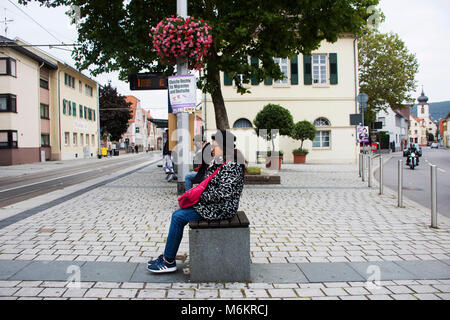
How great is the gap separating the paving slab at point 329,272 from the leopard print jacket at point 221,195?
Answer: 3.59 feet

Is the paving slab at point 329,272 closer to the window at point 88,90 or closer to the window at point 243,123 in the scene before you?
the window at point 243,123

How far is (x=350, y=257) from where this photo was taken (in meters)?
4.42

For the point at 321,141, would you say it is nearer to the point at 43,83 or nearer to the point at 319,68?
the point at 319,68

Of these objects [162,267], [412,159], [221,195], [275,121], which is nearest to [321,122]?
[412,159]

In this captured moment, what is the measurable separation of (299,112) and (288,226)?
71.3 feet

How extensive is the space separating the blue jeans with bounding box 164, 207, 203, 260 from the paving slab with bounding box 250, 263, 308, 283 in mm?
867

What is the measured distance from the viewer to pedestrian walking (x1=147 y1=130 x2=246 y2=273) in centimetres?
363

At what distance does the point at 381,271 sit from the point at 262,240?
68.4 inches

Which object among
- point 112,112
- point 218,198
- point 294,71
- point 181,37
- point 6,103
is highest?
point 112,112

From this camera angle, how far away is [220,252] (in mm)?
3604

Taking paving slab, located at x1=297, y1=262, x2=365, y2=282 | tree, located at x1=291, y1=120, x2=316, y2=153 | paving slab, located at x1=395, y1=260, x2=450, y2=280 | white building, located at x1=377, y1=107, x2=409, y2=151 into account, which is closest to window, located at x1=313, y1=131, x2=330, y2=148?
tree, located at x1=291, y1=120, x2=316, y2=153

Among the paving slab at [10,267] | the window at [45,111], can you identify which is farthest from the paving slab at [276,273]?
the window at [45,111]

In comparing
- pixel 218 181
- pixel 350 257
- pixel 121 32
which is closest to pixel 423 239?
pixel 350 257

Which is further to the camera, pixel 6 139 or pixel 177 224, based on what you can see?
pixel 6 139
